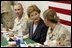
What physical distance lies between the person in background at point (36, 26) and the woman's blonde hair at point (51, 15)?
0.05 meters

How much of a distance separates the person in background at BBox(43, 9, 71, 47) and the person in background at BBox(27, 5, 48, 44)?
0.03m

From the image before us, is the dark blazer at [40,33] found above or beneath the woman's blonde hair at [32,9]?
beneath

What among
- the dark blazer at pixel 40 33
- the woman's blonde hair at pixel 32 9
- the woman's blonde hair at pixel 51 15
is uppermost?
the woman's blonde hair at pixel 32 9

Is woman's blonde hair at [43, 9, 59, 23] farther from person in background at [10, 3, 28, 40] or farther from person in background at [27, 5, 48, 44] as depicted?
person in background at [10, 3, 28, 40]

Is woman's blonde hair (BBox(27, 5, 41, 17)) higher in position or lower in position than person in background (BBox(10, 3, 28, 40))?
higher

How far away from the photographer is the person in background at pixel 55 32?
2.01 metres

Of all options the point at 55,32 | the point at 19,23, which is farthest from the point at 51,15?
the point at 19,23

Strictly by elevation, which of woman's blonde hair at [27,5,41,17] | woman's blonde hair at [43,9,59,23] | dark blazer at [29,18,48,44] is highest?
woman's blonde hair at [27,5,41,17]

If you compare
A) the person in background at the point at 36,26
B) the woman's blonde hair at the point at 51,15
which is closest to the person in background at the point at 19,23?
the person in background at the point at 36,26

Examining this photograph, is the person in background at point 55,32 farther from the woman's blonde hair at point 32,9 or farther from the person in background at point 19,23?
the person in background at point 19,23

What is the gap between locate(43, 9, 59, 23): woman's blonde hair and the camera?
2004 millimetres

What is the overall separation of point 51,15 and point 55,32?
0.13 metres

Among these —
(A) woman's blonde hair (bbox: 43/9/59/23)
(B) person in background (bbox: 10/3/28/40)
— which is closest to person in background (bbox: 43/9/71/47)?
(A) woman's blonde hair (bbox: 43/9/59/23)

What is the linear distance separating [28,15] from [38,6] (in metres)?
0.10
